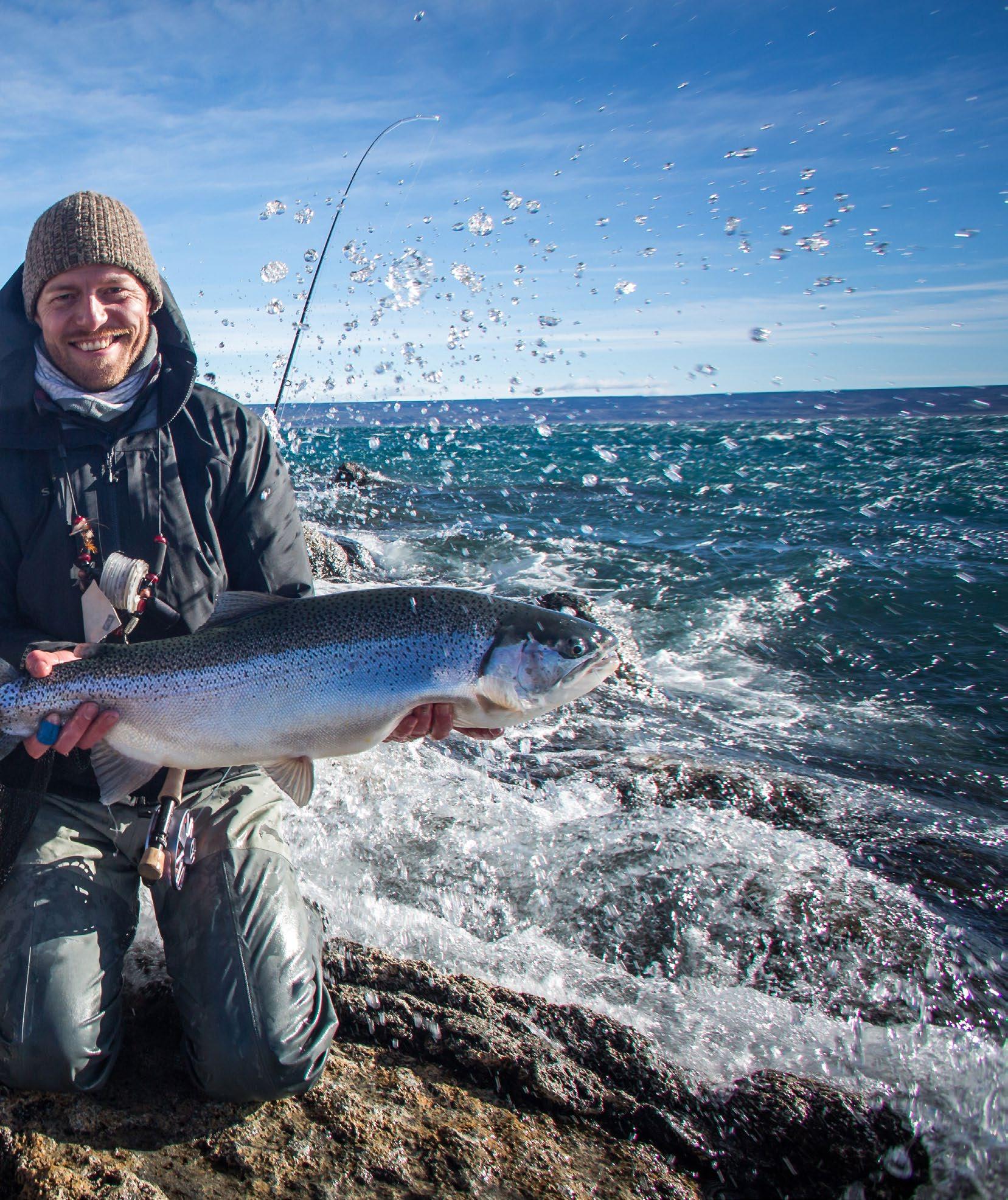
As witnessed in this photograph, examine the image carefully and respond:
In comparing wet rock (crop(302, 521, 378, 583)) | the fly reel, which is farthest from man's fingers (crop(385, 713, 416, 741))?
wet rock (crop(302, 521, 378, 583))

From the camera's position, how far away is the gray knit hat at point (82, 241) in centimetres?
353

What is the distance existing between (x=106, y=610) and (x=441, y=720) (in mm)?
1404

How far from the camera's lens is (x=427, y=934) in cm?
410

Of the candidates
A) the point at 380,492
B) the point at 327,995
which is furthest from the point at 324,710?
the point at 380,492

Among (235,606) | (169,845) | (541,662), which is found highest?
(235,606)

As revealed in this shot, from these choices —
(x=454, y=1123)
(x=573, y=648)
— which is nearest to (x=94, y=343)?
(x=573, y=648)

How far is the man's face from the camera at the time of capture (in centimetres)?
349

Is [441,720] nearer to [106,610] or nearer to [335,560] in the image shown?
[106,610]

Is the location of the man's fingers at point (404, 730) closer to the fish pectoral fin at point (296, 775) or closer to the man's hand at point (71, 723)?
the fish pectoral fin at point (296, 775)

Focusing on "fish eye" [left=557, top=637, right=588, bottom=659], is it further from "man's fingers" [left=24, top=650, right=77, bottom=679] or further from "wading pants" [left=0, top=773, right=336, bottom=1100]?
"man's fingers" [left=24, top=650, right=77, bottom=679]

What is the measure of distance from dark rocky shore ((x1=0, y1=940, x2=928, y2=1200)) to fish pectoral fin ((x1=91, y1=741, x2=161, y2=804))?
0.88 metres

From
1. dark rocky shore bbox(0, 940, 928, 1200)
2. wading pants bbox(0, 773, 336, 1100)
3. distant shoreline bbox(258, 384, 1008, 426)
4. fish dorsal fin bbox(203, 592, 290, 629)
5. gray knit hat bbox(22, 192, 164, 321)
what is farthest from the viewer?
distant shoreline bbox(258, 384, 1008, 426)

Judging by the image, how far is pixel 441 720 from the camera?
3.10 metres

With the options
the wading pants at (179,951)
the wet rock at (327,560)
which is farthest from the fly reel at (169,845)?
the wet rock at (327,560)
